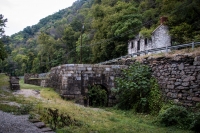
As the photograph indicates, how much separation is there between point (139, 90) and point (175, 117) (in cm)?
378

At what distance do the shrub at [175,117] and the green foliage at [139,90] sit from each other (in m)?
2.28

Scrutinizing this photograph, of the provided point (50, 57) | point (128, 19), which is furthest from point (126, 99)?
point (50, 57)

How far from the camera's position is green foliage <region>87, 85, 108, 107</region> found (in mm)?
13896

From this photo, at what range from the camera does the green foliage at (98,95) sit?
13.9 metres

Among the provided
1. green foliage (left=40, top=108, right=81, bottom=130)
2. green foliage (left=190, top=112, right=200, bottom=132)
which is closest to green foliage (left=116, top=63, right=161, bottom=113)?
green foliage (left=190, top=112, right=200, bottom=132)

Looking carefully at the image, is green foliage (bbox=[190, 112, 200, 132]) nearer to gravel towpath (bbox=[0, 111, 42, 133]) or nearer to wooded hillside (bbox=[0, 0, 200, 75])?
gravel towpath (bbox=[0, 111, 42, 133])

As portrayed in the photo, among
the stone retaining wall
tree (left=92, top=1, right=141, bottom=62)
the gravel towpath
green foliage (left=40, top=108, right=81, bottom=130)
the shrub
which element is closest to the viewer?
the gravel towpath

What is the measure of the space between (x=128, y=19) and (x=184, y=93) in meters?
25.6

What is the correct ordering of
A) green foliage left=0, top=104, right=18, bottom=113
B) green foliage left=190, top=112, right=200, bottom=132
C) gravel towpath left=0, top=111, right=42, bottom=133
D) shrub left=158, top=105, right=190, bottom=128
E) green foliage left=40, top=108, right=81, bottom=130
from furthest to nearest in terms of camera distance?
shrub left=158, top=105, right=190, bottom=128 < green foliage left=0, top=104, right=18, bottom=113 < green foliage left=190, top=112, right=200, bottom=132 < green foliage left=40, top=108, right=81, bottom=130 < gravel towpath left=0, top=111, right=42, bottom=133

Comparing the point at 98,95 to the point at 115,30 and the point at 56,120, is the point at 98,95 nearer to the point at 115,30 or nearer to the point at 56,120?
the point at 56,120

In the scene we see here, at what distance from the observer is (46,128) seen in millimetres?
6133

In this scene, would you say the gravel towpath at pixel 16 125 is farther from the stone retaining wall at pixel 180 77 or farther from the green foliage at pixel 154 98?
the stone retaining wall at pixel 180 77

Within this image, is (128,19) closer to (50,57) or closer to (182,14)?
(182,14)

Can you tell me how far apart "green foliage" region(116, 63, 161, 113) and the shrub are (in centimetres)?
228
